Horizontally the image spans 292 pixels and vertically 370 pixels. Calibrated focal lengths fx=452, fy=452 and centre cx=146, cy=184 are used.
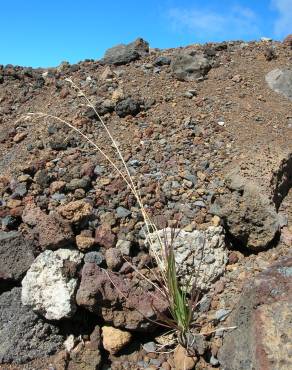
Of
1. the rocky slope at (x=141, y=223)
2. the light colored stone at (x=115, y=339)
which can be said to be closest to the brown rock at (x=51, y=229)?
the rocky slope at (x=141, y=223)

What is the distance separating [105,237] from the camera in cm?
377

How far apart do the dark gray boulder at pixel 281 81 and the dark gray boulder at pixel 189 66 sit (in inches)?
31.1

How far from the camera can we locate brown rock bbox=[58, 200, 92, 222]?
12.5 ft

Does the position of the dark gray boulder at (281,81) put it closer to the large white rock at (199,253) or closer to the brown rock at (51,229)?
the large white rock at (199,253)

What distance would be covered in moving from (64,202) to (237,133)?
184cm

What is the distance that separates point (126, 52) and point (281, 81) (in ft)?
7.07

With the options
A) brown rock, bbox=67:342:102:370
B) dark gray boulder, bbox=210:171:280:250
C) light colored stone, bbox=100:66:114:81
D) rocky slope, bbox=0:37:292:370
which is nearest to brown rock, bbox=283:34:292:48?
rocky slope, bbox=0:37:292:370

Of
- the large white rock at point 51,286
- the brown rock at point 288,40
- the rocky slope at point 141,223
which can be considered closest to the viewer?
the rocky slope at point 141,223

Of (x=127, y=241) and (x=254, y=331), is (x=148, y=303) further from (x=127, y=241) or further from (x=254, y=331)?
(x=254, y=331)

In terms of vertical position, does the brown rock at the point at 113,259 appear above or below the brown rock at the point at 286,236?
below

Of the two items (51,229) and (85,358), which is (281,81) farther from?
(85,358)

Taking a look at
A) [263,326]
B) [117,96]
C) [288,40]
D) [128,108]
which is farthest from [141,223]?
[288,40]

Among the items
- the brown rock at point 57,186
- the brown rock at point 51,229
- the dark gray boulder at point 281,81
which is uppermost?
the dark gray boulder at point 281,81

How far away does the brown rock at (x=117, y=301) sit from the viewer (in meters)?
3.35
